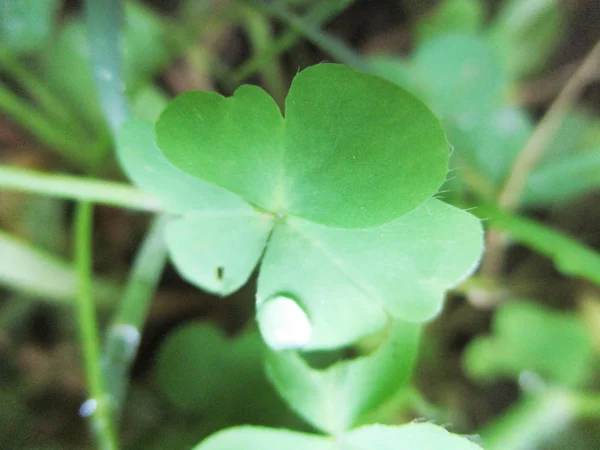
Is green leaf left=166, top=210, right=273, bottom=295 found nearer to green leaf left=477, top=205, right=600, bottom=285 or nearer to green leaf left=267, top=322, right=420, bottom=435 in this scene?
green leaf left=267, top=322, right=420, bottom=435

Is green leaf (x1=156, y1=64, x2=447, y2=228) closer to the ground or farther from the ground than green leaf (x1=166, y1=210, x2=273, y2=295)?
farther from the ground

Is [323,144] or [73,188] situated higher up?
[323,144]

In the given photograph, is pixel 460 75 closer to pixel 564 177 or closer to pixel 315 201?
pixel 564 177

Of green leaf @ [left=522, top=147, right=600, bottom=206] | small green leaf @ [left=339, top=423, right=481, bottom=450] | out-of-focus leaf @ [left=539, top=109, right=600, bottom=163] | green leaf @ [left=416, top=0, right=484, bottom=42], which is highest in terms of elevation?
green leaf @ [left=416, top=0, right=484, bottom=42]

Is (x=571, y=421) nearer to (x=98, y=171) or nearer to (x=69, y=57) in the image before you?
(x=98, y=171)

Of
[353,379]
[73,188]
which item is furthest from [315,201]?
[73,188]

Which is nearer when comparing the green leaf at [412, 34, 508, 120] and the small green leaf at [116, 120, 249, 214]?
the small green leaf at [116, 120, 249, 214]

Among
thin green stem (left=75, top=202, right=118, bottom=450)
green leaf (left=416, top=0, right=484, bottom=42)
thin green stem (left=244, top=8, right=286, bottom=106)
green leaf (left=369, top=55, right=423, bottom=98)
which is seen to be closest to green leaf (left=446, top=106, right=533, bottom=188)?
green leaf (left=369, top=55, right=423, bottom=98)
